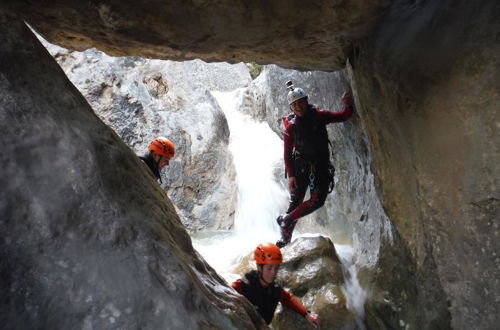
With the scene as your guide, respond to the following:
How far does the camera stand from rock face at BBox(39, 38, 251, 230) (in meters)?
12.1

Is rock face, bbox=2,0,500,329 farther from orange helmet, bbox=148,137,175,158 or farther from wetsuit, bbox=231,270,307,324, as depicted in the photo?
orange helmet, bbox=148,137,175,158

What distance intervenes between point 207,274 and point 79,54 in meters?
11.2

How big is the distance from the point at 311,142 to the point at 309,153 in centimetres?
18

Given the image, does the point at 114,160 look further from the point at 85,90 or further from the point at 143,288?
the point at 85,90

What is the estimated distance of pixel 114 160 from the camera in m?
2.70

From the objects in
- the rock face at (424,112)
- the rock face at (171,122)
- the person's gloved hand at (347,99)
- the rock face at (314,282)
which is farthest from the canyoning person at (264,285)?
the rock face at (171,122)

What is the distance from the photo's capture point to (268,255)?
502 centimetres

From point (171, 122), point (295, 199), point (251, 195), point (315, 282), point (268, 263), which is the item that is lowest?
point (315, 282)

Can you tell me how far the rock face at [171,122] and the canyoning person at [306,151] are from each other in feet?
19.6

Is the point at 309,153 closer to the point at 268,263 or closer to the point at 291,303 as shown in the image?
the point at 268,263

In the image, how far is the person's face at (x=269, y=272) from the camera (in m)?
4.92

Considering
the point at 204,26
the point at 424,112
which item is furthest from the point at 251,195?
A: the point at 424,112

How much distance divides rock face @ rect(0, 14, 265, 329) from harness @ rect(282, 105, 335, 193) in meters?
3.80

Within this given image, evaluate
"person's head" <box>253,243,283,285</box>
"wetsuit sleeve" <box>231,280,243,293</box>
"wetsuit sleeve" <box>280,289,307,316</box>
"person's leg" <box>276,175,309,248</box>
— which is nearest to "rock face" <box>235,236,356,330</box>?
"person's leg" <box>276,175,309,248</box>
